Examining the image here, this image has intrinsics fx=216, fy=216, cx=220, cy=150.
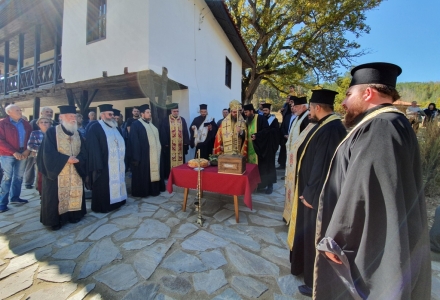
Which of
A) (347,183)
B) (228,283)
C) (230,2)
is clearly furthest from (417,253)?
(230,2)

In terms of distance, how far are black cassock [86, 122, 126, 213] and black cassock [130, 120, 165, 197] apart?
83 centimetres

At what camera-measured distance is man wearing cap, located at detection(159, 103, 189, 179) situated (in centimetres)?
621

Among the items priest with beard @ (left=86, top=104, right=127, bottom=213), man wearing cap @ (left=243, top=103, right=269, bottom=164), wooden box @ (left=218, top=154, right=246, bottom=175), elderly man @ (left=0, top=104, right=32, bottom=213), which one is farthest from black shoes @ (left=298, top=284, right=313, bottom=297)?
elderly man @ (left=0, top=104, right=32, bottom=213)

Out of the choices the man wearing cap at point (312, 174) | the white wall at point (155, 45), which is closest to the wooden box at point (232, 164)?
the man wearing cap at point (312, 174)

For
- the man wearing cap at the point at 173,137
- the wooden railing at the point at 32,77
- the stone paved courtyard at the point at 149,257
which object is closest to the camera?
the stone paved courtyard at the point at 149,257

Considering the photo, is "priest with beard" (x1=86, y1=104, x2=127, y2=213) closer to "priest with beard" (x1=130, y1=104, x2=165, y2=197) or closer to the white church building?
"priest with beard" (x1=130, y1=104, x2=165, y2=197)

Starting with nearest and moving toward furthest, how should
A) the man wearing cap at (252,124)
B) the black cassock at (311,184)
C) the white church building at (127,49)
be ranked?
the black cassock at (311,184) → the man wearing cap at (252,124) → the white church building at (127,49)

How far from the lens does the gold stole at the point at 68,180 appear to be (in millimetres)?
3748

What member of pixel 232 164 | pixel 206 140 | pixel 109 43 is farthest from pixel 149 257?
pixel 109 43

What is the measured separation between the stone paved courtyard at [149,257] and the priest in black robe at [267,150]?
0.95 m

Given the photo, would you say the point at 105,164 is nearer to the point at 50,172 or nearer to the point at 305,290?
the point at 50,172

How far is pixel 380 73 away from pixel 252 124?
12.2 ft

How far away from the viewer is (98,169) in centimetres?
419

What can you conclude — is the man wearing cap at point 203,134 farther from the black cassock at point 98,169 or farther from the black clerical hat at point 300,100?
the black clerical hat at point 300,100
